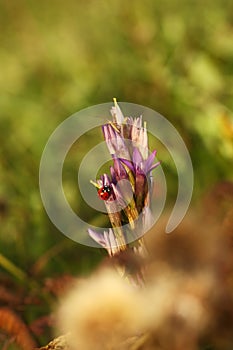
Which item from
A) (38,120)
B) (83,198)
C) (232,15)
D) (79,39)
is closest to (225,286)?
(83,198)

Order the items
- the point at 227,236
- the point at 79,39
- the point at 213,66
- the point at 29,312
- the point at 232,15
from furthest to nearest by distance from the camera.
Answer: the point at 79,39
the point at 232,15
the point at 213,66
the point at 29,312
the point at 227,236

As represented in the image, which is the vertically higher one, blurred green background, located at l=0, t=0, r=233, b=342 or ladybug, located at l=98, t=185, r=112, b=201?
blurred green background, located at l=0, t=0, r=233, b=342

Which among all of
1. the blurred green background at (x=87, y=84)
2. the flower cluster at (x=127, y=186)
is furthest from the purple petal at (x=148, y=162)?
the blurred green background at (x=87, y=84)

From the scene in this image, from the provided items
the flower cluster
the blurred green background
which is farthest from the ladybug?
the blurred green background

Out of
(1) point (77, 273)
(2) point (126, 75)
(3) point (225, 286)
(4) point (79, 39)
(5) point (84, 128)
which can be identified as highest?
(4) point (79, 39)

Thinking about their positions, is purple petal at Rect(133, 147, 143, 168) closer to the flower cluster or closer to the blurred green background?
the flower cluster

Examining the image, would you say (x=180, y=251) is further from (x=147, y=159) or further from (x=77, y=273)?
(x=77, y=273)
